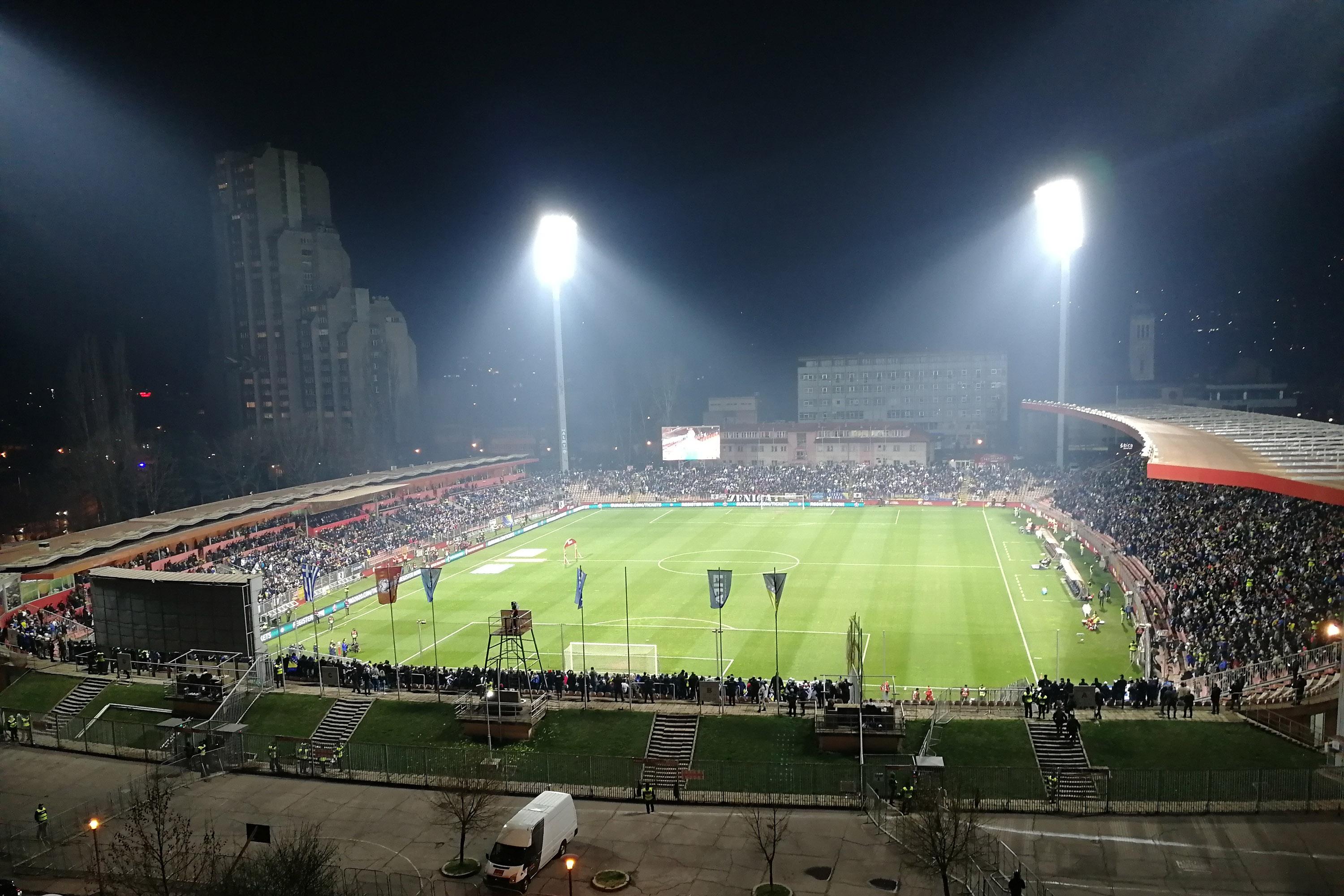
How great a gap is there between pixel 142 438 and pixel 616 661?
5853cm

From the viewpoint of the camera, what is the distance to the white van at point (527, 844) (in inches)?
603

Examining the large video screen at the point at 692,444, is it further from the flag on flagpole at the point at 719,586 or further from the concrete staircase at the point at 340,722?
the concrete staircase at the point at 340,722

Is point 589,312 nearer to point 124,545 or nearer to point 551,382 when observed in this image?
point 551,382

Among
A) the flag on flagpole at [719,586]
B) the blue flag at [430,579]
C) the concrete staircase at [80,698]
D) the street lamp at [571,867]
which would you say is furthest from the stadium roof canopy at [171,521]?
the street lamp at [571,867]

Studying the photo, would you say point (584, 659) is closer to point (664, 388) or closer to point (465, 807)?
point (465, 807)

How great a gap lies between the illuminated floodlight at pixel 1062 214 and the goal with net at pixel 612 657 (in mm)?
59298

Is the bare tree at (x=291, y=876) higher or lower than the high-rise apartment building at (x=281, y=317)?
lower

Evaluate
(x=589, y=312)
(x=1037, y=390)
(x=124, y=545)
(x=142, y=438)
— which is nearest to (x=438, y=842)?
(x=124, y=545)

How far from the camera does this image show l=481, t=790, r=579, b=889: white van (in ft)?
50.3

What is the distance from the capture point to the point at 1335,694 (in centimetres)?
1966

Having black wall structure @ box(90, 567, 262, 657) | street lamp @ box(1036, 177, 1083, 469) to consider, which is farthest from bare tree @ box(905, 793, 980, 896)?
street lamp @ box(1036, 177, 1083, 469)

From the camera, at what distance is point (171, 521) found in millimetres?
44719

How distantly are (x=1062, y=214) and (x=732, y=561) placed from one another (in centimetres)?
4707

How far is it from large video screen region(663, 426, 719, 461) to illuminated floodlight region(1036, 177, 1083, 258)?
35.6m
